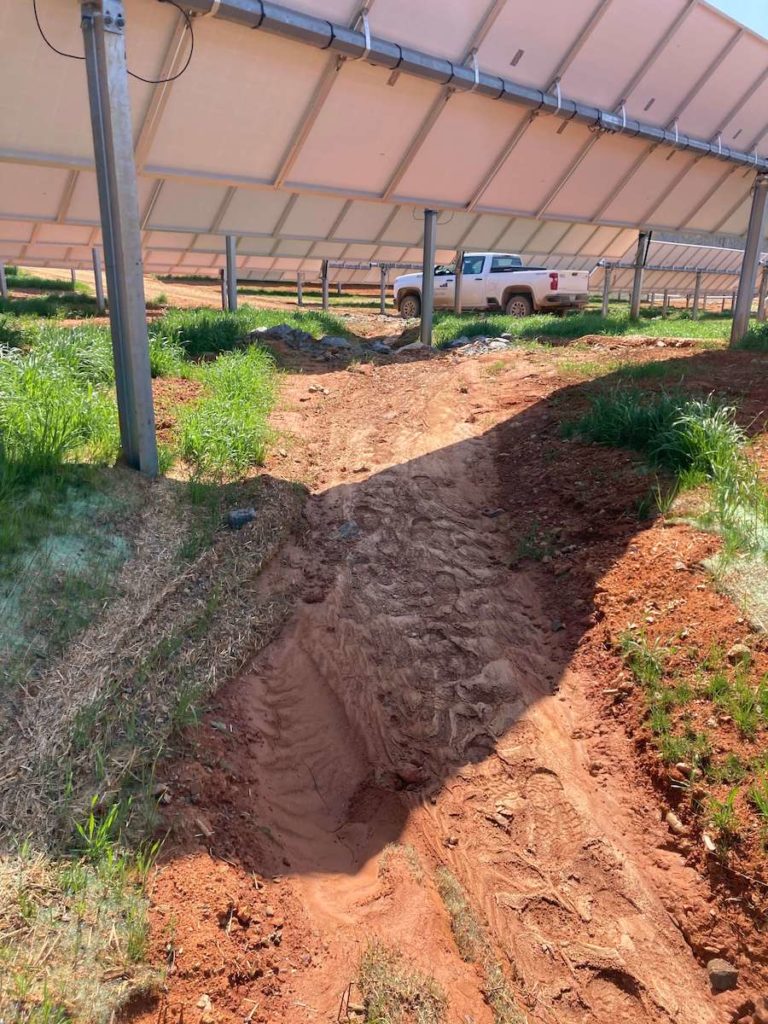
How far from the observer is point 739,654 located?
11.0 feet

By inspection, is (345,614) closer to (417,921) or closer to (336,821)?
(336,821)

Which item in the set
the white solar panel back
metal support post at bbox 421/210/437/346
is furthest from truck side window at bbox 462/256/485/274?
metal support post at bbox 421/210/437/346

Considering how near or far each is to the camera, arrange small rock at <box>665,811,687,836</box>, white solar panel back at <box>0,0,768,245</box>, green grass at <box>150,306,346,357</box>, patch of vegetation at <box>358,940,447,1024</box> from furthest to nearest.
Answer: green grass at <box>150,306,346,357</box> → white solar panel back at <box>0,0,768,245</box> → small rock at <box>665,811,687,836</box> → patch of vegetation at <box>358,940,447,1024</box>

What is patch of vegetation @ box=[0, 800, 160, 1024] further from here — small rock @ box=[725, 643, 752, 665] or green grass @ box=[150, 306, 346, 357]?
green grass @ box=[150, 306, 346, 357]

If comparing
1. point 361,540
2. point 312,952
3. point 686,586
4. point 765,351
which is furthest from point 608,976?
point 765,351

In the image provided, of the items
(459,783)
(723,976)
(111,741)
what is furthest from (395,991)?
(111,741)

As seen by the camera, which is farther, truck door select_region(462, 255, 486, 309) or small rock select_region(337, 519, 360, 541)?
truck door select_region(462, 255, 486, 309)

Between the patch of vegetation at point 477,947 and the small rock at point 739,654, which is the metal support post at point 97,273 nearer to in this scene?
the small rock at point 739,654

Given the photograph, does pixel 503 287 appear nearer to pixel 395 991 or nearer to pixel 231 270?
pixel 231 270

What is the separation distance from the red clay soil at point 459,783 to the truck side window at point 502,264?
16.3m

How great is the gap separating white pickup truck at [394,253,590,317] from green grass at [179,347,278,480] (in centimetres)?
1304

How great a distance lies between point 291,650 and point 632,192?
36.5 feet

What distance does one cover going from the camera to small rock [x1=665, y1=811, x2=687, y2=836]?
2.90 metres

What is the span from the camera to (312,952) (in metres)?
2.43
